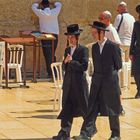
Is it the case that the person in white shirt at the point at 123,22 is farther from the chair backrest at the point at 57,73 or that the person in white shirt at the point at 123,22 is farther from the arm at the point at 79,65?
the arm at the point at 79,65

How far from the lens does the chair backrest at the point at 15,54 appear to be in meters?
15.7

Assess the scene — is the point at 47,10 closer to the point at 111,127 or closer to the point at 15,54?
the point at 15,54

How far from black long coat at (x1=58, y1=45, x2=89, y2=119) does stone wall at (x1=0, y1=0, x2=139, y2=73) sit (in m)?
7.51

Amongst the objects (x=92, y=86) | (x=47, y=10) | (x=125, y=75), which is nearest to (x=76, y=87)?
(x=92, y=86)

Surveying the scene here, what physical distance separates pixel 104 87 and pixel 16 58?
6.87 meters

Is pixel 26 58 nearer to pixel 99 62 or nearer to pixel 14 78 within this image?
pixel 14 78

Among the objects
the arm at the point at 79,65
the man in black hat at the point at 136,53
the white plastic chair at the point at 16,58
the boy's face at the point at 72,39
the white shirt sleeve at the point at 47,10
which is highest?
the boy's face at the point at 72,39

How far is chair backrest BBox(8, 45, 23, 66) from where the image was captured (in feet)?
51.4

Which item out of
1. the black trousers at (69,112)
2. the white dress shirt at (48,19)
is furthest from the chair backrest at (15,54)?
the black trousers at (69,112)

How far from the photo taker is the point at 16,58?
52.9 feet

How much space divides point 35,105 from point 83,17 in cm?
551

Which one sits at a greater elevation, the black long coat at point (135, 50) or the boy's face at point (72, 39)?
the boy's face at point (72, 39)

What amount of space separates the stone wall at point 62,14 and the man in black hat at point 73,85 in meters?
7.48

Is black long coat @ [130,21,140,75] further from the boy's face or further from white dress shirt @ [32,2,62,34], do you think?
the boy's face
